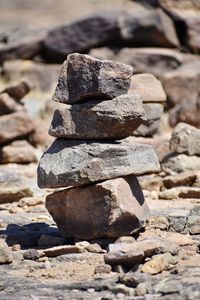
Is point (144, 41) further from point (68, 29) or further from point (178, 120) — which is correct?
point (178, 120)

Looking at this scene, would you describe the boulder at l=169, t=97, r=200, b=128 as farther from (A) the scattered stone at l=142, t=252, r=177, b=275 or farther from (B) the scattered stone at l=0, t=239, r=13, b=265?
(A) the scattered stone at l=142, t=252, r=177, b=275

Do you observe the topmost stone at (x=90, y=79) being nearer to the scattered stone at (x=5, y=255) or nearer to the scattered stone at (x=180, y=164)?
the scattered stone at (x=5, y=255)

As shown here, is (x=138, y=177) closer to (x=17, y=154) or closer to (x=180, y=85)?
(x=17, y=154)

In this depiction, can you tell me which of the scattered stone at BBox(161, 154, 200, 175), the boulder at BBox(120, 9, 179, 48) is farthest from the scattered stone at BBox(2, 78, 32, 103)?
the boulder at BBox(120, 9, 179, 48)

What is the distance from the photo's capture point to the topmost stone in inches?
336

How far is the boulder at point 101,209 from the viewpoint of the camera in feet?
27.7

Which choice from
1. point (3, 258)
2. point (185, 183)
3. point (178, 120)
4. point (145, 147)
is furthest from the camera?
point (178, 120)

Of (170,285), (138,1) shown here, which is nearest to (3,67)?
(138,1)

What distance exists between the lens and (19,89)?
16.7m

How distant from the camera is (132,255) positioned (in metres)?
7.50

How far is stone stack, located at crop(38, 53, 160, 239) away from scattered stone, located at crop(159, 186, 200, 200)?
2751mm

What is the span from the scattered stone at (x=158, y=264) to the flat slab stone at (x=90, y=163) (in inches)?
49.1

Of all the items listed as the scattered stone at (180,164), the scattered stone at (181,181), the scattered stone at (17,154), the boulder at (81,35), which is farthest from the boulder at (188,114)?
the boulder at (81,35)

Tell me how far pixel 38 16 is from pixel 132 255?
25.9m
